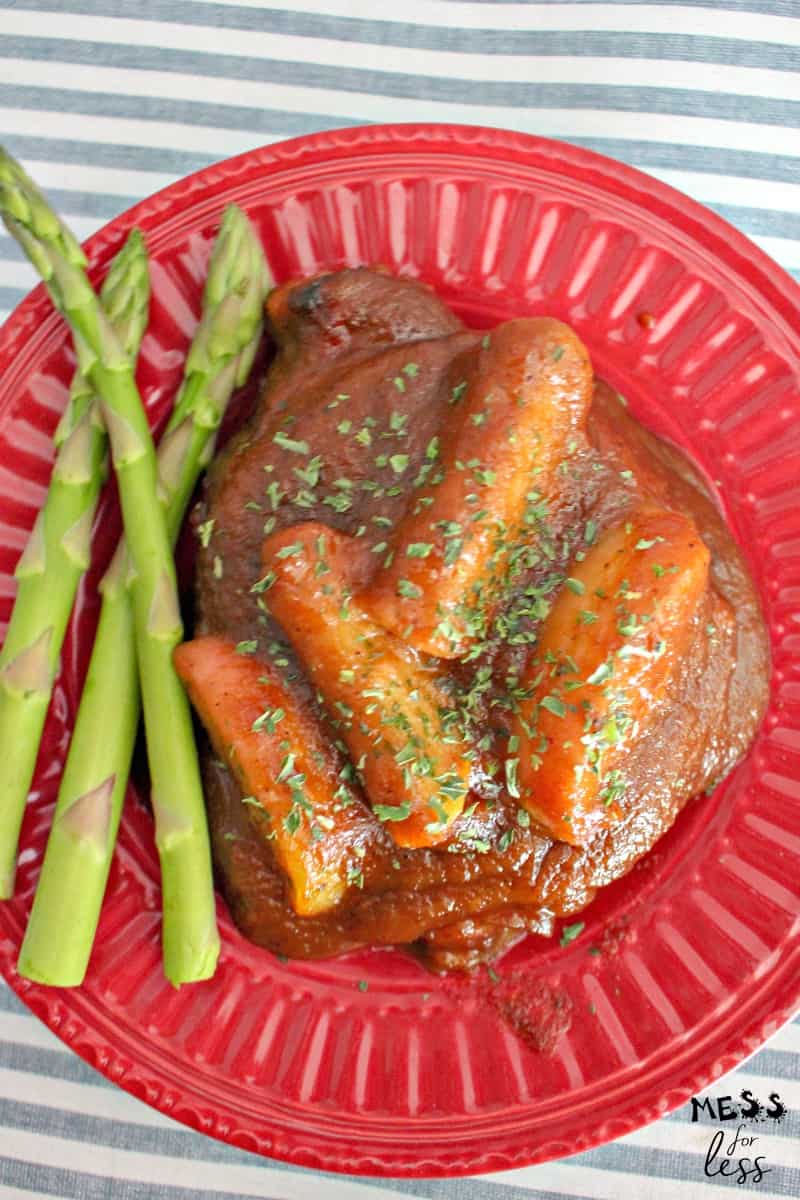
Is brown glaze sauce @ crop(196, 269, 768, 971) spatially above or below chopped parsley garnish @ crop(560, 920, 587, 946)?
above

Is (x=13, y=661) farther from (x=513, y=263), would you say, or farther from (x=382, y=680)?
(x=513, y=263)

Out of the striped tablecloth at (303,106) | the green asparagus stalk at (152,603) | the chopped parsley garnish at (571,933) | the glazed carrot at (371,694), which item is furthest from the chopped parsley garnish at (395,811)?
the striped tablecloth at (303,106)

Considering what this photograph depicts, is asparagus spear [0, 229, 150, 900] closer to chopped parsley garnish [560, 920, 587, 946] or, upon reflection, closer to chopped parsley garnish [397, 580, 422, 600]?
chopped parsley garnish [397, 580, 422, 600]

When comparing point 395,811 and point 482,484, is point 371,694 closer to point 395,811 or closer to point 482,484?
point 395,811

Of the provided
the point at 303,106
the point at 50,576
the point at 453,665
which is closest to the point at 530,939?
the point at 453,665

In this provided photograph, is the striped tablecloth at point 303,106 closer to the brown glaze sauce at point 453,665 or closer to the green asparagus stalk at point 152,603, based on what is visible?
the green asparagus stalk at point 152,603

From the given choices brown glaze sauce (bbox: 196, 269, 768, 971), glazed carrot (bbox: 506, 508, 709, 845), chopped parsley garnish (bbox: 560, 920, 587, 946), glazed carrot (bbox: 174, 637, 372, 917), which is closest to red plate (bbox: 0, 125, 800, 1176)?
chopped parsley garnish (bbox: 560, 920, 587, 946)
